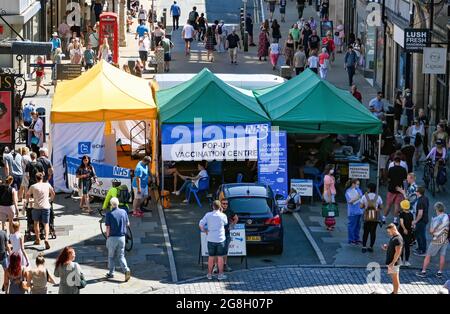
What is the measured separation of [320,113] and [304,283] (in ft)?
24.5

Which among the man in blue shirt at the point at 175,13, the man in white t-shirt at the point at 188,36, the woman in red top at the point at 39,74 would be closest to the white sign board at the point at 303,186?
the woman in red top at the point at 39,74

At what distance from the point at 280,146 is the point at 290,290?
7482 millimetres

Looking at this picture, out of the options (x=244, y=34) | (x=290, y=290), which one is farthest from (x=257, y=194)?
(x=244, y=34)

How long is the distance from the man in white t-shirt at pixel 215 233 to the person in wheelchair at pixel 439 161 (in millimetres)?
8851

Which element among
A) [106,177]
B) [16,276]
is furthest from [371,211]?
[16,276]

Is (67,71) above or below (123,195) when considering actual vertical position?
above

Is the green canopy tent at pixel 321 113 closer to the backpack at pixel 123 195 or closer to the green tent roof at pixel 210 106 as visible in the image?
the green tent roof at pixel 210 106

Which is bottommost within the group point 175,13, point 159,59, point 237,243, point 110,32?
point 237,243

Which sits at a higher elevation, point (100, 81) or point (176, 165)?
point (100, 81)

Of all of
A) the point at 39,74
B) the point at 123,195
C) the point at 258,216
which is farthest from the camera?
the point at 39,74

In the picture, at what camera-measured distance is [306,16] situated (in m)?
63.4

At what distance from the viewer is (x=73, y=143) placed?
30375 millimetres

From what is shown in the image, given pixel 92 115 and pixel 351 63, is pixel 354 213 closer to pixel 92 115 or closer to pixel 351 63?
pixel 92 115
